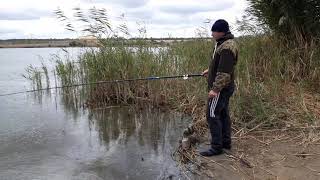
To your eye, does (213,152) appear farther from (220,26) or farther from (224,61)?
(220,26)

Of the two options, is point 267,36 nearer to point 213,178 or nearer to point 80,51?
point 80,51

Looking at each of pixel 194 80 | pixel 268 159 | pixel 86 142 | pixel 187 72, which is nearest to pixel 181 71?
pixel 187 72

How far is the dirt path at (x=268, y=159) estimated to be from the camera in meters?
5.23

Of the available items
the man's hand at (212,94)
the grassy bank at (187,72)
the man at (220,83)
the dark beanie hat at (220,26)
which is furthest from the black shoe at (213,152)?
the grassy bank at (187,72)

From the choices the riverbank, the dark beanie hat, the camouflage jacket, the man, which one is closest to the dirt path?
the man

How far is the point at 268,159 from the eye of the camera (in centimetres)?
566

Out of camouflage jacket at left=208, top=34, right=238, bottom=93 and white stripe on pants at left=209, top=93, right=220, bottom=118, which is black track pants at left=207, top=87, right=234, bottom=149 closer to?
white stripe on pants at left=209, top=93, right=220, bottom=118

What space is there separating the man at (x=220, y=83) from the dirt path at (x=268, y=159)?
190mm

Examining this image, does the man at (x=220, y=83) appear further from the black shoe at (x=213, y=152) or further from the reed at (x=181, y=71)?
the reed at (x=181, y=71)

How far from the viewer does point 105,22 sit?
10.7m

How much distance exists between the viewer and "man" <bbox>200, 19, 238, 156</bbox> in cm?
567

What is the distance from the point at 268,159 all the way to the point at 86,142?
2985 millimetres

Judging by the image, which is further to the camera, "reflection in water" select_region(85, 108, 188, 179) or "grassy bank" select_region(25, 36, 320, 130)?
"grassy bank" select_region(25, 36, 320, 130)

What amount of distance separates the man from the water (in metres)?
0.68
